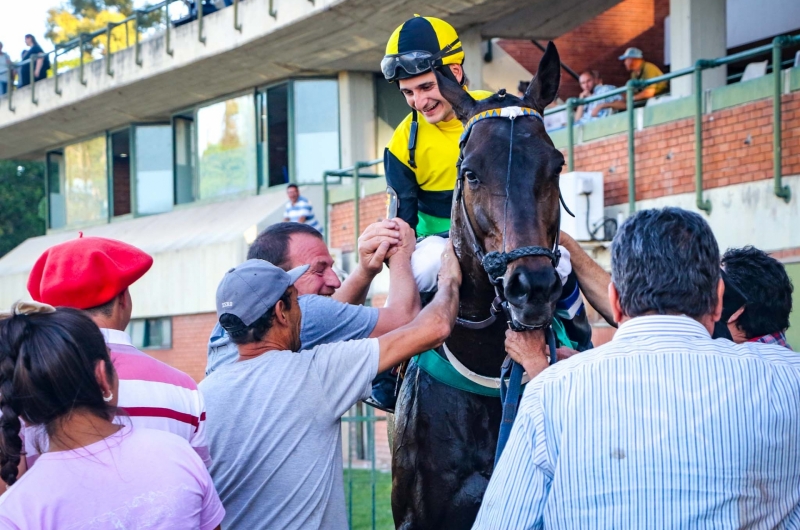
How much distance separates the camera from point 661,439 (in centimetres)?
250

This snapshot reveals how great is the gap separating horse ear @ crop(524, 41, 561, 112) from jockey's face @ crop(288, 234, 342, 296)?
1.09 metres

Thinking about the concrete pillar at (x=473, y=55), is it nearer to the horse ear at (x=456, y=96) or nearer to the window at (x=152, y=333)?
the window at (x=152, y=333)

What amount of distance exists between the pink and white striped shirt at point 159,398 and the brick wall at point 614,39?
61.4 ft

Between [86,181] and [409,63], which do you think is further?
[86,181]

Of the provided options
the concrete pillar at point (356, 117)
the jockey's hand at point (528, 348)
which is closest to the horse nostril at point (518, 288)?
the jockey's hand at point (528, 348)

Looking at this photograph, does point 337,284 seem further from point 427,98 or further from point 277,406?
point 277,406

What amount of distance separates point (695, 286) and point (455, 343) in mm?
1834

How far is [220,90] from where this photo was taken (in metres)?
23.3

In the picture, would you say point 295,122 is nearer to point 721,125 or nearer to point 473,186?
point 721,125

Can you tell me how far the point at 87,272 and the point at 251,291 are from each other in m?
0.55

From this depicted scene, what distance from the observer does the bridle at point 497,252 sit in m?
3.62

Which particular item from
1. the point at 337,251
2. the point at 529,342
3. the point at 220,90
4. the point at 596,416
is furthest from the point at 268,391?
the point at 220,90

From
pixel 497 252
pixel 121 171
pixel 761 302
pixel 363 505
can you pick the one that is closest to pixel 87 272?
pixel 497 252

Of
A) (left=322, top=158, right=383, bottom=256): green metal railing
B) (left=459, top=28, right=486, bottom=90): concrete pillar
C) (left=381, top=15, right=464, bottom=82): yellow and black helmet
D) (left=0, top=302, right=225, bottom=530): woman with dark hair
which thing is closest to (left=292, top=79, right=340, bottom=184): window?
(left=322, top=158, right=383, bottom=256): green metal railing
